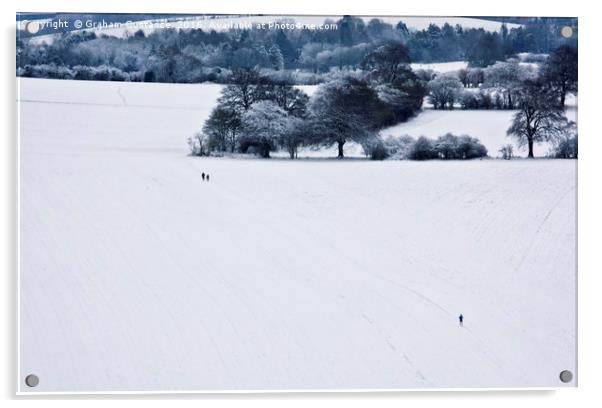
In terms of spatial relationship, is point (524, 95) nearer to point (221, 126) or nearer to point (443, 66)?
point (443, 66)

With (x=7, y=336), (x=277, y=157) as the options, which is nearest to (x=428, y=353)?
(x=277, y=157)

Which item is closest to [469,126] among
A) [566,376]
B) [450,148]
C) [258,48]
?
[450,148]

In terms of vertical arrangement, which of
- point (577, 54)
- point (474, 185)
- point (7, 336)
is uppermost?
point (577, 54)

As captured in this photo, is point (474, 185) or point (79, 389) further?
point (474, 185)

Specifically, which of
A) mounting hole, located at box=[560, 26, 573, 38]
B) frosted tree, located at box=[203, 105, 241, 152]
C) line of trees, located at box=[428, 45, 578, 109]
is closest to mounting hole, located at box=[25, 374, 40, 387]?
frosted tree, located at box=[203, 105, 241, 152]

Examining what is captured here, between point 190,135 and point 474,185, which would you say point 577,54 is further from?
A: point 190,135

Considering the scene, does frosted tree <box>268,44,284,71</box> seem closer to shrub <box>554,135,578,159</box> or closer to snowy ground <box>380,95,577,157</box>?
snowy ground <box>380,95,577,157</box>
